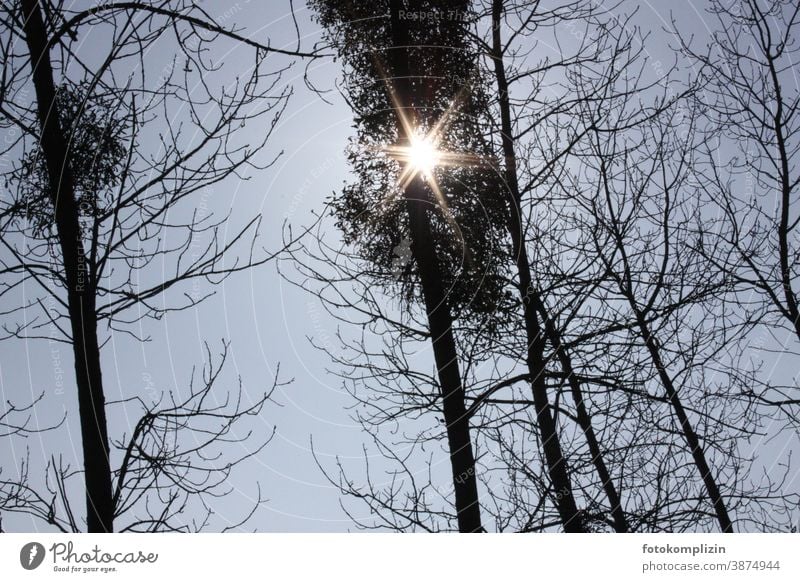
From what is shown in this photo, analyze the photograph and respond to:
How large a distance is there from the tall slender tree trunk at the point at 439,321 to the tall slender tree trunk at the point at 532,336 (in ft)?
2.15

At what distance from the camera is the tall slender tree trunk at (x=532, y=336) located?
207 inches

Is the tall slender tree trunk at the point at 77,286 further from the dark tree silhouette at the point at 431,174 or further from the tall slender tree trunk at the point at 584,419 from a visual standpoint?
the tall slender tree trunk at the point at 584,419

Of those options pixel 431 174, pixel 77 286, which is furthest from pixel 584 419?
pixel 77 286

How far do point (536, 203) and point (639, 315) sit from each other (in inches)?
54.4

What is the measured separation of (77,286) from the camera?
3.75 meters

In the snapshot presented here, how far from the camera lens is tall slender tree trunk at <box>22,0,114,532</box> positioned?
3498 mm

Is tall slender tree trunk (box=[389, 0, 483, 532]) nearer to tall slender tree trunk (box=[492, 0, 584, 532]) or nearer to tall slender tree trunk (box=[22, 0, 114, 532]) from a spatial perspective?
tall slender tree trunk (box=[492, 0, 584, 532])

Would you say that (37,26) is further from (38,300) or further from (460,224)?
(460,224)
